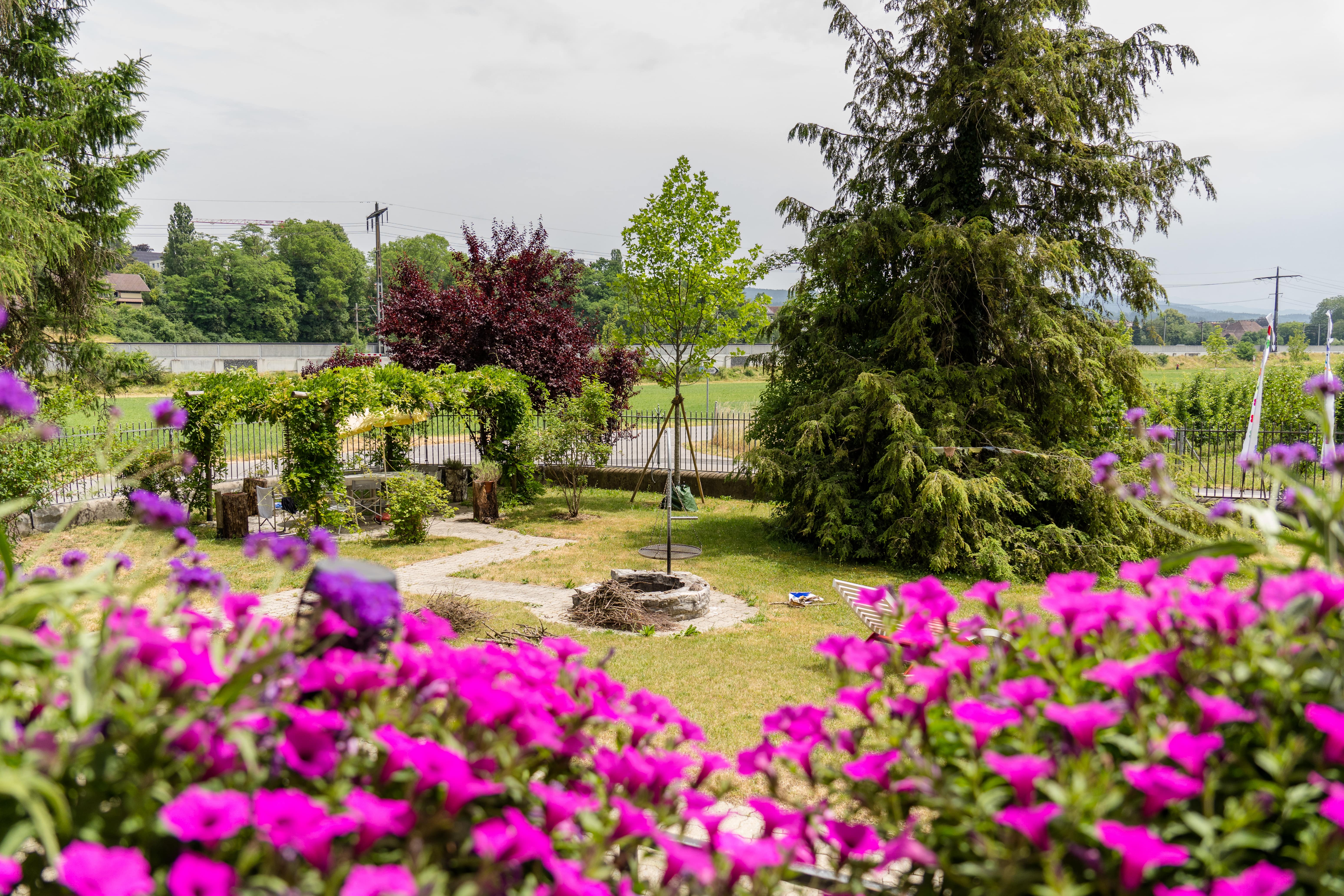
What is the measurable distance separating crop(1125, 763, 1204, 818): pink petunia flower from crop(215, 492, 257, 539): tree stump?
40.0 ft

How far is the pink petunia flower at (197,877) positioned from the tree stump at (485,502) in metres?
12.2

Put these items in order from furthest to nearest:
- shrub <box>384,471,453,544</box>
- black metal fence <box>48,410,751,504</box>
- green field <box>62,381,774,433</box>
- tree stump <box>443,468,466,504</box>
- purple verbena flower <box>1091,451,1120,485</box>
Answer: green field <box>62,381,774,433</box> < tree stump <box>443,468,466,504</box> < black metal fence <box>48,410,751,504</box> < shrub <box>384,471,453,544</box> < purple verbena flower <box>1091,451,1120,485</box>

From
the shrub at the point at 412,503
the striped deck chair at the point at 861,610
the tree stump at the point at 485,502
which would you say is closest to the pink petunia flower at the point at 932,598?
the striped deck chair at the point at 861,610

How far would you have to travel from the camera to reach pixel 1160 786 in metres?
1.13

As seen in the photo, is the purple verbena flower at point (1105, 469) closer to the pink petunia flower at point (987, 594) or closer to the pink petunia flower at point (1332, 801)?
the pink petunia flower at point (987, 594)

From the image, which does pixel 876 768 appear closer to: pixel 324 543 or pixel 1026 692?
pixel 1026 692

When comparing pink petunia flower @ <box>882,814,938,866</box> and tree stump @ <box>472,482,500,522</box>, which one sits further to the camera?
tree stump @ <box>472,482,500,522</box>

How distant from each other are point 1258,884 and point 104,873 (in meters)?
1.43

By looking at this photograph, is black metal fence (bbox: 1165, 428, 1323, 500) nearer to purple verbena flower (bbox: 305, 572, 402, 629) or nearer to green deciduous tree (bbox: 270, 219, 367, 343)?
purple verbena flower (bbox: 305, 572, 402, 629)

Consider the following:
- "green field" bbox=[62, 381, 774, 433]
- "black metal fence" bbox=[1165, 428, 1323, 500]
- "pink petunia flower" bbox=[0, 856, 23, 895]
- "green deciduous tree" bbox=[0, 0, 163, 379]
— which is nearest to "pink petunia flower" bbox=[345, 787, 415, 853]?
"pink petunia flower" bbox=[0, 856, 23, 895]

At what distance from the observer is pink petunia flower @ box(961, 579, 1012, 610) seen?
1.72 metres

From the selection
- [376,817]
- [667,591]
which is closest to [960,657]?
[376,817]

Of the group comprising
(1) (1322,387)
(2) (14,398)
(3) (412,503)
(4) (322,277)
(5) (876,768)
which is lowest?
(3) (412,503)

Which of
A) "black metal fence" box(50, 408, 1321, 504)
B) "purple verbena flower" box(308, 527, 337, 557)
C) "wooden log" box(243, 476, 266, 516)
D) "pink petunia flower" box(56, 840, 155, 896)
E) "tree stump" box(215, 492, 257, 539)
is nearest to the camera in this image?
"pink petunia flower" box(56, 840, 155, 896)
